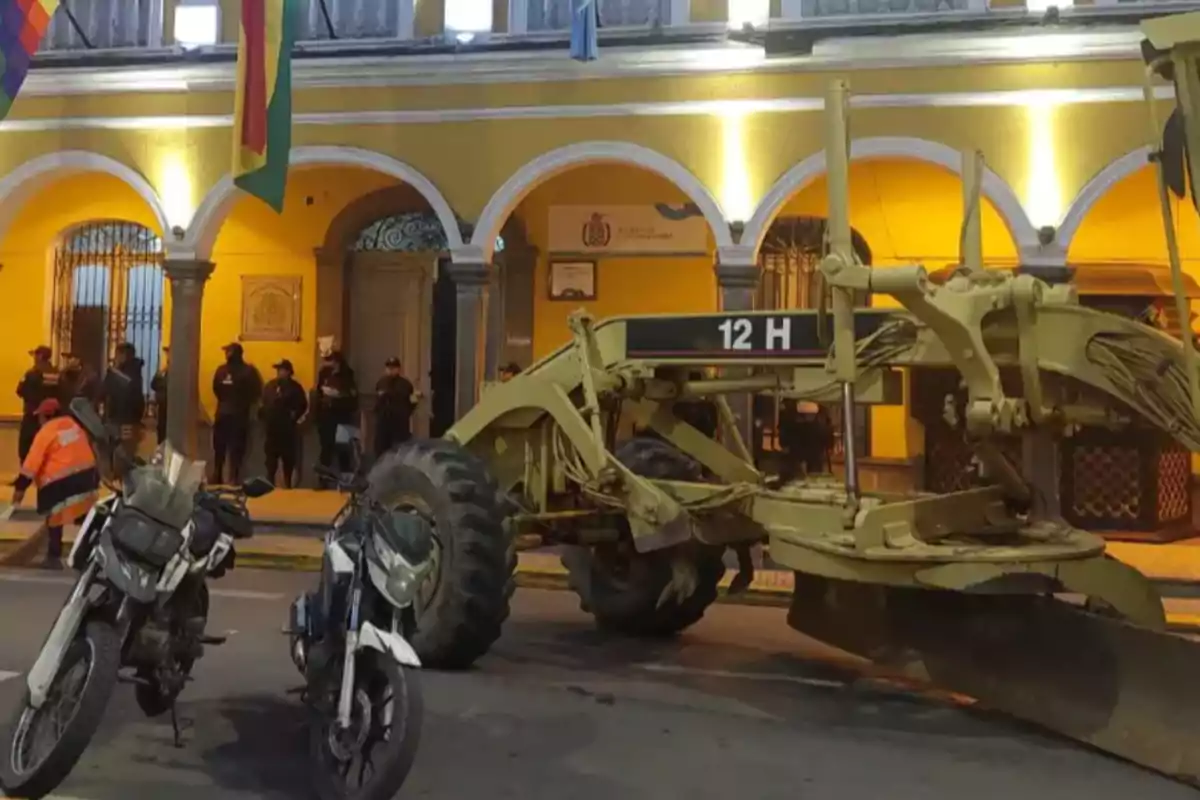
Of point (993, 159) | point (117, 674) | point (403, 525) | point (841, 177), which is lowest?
point (117, 674)

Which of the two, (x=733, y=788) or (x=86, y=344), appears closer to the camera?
(x=733, y=788)

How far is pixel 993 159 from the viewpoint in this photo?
1382 centimetres

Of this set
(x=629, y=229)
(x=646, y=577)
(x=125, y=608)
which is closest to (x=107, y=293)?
(x=629, y=229)

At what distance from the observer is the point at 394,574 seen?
4934 millimetres

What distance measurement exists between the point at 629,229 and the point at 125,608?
12.3 m

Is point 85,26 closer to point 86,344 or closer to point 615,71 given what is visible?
point 86,344

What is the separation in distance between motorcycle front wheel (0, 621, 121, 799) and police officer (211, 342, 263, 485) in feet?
37.6

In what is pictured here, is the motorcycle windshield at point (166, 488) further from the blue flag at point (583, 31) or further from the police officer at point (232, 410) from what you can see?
the police officer at point (232, 410)

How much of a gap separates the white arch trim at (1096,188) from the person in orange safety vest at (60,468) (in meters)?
9.57

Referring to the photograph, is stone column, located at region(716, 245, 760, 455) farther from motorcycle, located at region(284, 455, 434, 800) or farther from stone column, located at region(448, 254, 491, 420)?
motorcycle, located at region(284, 455, 434, 800)

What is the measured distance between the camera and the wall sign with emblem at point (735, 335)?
22.0ft

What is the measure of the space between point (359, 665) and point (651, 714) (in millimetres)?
2082

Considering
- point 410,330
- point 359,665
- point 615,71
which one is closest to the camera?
point 359,665

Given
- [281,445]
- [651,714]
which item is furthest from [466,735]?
[281,445]
